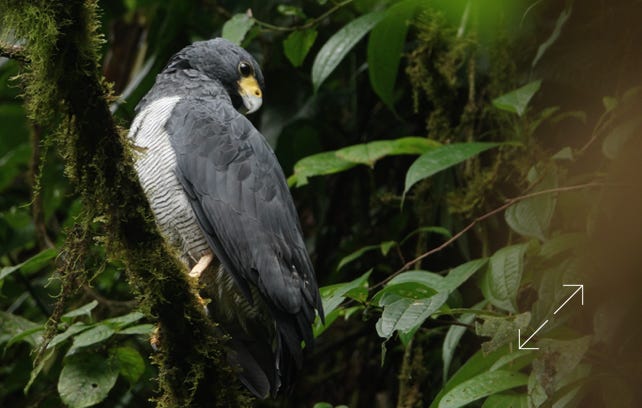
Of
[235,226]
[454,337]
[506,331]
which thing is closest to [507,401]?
[506,331]

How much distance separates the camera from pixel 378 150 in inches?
151

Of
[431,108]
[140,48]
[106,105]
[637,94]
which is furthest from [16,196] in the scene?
[637,94]

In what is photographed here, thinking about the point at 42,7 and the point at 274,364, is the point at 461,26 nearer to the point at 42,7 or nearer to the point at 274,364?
the point at 274,364

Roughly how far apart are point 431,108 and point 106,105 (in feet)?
8.29

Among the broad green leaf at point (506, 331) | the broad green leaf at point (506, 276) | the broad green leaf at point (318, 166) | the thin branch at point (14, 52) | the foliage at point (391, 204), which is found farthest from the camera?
the broad green leaf at point (318, 166)

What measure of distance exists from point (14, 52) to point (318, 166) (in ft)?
5.20

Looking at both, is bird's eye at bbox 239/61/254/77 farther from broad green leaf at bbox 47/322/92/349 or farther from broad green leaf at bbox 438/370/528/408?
broad green leaf at bbox 438/370/528/408

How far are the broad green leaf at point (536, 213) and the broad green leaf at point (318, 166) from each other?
32.6 inches

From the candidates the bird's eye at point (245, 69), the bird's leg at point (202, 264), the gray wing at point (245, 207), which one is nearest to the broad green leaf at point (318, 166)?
the gray wing at point (245, 207)

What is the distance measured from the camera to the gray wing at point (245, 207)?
123 inches

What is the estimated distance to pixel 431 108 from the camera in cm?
463

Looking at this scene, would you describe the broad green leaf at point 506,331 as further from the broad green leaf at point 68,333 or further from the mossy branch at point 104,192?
the broad green leaf at point 68,333

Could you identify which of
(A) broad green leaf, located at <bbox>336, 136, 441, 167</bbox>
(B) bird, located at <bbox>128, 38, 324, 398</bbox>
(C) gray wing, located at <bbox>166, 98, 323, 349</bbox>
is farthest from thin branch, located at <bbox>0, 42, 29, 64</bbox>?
(A) broad green leaf, located at <bbox>336, 136, 441, 167</bbox>

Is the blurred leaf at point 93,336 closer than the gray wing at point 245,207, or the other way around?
the gray wing at point 245,207
